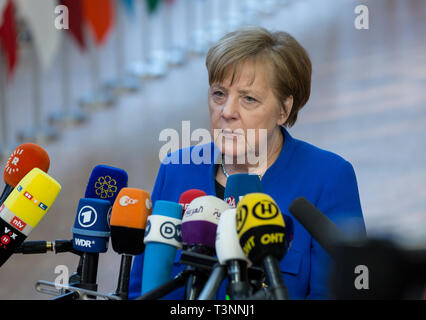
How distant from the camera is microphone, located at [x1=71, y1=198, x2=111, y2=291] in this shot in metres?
1.72

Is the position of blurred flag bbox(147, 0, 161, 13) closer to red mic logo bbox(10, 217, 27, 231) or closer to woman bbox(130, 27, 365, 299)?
woman bbox(130, 27, 365, 299)

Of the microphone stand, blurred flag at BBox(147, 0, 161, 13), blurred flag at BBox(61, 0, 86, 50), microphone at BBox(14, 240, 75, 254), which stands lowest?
the microphone stand

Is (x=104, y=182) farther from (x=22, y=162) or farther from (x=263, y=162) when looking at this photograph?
(x=263, y=162)

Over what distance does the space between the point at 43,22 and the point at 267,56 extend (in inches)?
154

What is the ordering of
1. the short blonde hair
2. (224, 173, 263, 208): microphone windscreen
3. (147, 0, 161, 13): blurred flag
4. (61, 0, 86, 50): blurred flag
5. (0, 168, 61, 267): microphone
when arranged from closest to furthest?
(0, 168, 61, 267): microphone
(224, 173, 263, 208): microphone windscreen
the short blonde hair
(61, 0, 86, 50): blurred flag
(147, 0, 161, 13): blurred flag

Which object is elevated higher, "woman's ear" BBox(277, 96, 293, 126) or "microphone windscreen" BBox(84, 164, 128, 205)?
"woman's ear" BBox(277, 96, 293, 126)

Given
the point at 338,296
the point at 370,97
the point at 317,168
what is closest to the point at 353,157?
the point at 370,97

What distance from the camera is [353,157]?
5445mm

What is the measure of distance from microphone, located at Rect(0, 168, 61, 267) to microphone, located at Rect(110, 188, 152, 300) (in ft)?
0.47

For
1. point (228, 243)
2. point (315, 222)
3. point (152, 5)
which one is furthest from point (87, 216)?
point (152, 5)

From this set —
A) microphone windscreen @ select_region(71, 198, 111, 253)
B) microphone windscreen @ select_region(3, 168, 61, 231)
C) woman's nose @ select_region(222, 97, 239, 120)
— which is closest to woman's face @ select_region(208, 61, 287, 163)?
woman's nose @ select_region(222, 97, 239, 120)

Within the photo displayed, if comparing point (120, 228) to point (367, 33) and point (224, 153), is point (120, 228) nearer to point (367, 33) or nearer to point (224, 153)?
point (224, 153)

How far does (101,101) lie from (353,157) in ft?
7.70

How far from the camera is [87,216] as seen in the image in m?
1.73
